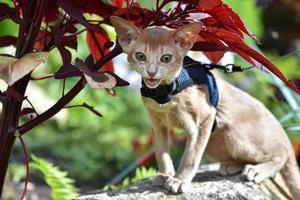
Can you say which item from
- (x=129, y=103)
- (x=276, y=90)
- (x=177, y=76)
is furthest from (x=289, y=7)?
(x=177, y=76)

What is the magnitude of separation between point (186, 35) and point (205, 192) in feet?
2.07

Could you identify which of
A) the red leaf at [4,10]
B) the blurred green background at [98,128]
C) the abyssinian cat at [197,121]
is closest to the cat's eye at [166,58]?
the abyssinian cat at [197,121]

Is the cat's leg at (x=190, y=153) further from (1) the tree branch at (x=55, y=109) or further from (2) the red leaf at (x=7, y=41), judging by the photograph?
(2) the red leaf at (x=7, y=41)

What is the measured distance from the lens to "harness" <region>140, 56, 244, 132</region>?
7.09 ft

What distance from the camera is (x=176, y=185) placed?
7.43 feet

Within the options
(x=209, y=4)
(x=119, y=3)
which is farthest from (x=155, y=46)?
(x=119, y=3)

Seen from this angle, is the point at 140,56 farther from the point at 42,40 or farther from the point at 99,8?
the point at 42,40

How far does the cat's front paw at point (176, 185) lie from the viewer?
2.26 m

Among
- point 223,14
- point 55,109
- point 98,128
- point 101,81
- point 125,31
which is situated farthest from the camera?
point 98,128

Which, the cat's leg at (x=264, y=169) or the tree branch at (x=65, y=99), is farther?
the cat's leg at (x=264, y=169)

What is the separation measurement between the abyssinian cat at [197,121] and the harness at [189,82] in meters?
0.02

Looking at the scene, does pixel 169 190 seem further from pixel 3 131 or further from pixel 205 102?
pixel 3 131

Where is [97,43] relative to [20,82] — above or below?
above

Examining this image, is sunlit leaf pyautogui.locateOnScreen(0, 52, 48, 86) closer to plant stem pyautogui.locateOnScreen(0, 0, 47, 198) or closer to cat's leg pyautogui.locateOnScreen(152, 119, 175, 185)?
plant stem pyautogui.locateOnScreen(0, 0, 47, 198)
